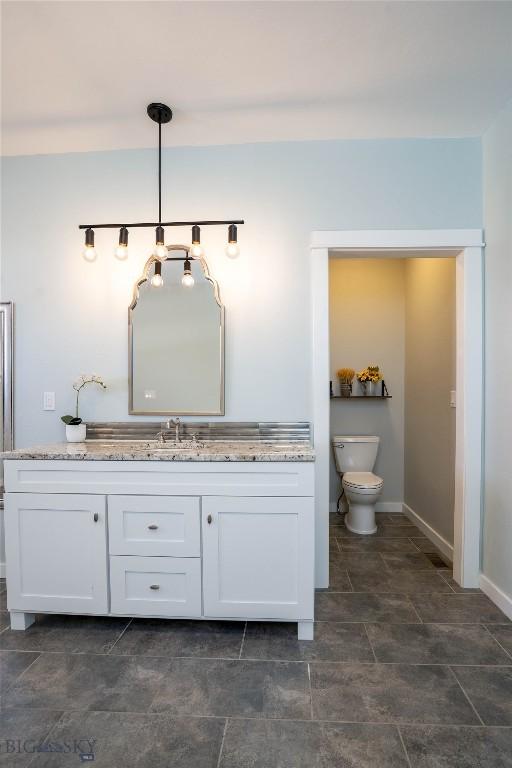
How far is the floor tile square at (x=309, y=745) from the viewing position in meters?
1.31

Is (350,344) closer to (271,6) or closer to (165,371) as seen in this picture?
(165,371)

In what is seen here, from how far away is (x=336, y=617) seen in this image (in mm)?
2141

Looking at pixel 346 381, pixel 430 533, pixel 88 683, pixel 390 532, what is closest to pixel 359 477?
pixel 390 532

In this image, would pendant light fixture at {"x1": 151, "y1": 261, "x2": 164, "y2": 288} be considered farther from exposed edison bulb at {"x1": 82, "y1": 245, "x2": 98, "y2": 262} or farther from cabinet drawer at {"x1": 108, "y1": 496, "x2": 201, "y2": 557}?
cabinet drawer at {"x1": 108, "y1": 496, "x2": 201, "y2": 557}

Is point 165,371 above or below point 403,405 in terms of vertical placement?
above

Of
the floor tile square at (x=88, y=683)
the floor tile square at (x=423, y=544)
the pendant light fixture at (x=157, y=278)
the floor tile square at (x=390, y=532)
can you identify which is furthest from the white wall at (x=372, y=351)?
the floor tile square at (x=88, y=683)

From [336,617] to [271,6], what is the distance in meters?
→ 2.76

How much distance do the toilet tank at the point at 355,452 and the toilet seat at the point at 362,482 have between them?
0.14 meters

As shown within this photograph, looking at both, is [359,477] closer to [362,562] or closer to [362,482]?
[362,482]

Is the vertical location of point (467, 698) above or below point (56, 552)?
below

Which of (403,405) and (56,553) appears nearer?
(56,553)

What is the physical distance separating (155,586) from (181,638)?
0.91 feet

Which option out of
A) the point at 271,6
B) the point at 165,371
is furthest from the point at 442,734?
the point at 271,6

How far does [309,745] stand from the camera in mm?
1376
